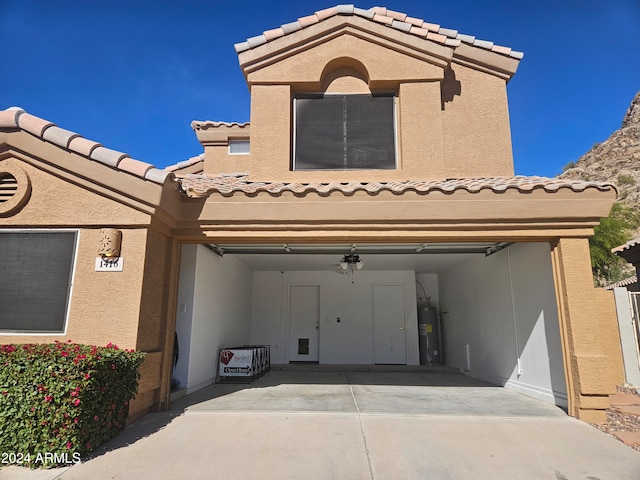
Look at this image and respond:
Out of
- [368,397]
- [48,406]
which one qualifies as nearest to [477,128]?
[368,397]

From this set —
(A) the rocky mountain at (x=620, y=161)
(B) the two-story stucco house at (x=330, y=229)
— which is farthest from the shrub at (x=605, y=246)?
(A) the rocky mountain at (x=620, y=161)

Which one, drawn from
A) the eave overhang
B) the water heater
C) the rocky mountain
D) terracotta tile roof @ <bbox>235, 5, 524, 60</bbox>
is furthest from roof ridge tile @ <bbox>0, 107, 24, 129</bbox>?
the rocky mountain

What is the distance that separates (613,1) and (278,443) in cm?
1072

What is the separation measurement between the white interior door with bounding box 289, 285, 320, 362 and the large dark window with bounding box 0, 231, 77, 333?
8.22 meters

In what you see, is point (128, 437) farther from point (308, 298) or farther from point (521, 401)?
point (308, 298)

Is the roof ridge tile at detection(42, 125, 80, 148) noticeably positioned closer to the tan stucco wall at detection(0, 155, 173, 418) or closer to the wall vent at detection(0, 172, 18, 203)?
the tan stucco wall at detection(0, 155, 173, 418)

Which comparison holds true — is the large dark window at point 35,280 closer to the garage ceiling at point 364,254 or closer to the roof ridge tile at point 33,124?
the roof ridge tile at point 33,124

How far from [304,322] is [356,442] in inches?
327

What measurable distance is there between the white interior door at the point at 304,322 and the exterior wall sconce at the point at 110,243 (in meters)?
8.08

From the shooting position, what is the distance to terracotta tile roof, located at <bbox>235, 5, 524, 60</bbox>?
8367mm

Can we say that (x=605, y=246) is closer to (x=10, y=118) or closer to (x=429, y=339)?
(x=429, y=339)

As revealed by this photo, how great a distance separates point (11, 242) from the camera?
17.2 feet

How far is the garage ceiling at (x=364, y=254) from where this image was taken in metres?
8.48

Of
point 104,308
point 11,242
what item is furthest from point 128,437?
Answer: point 11,242
